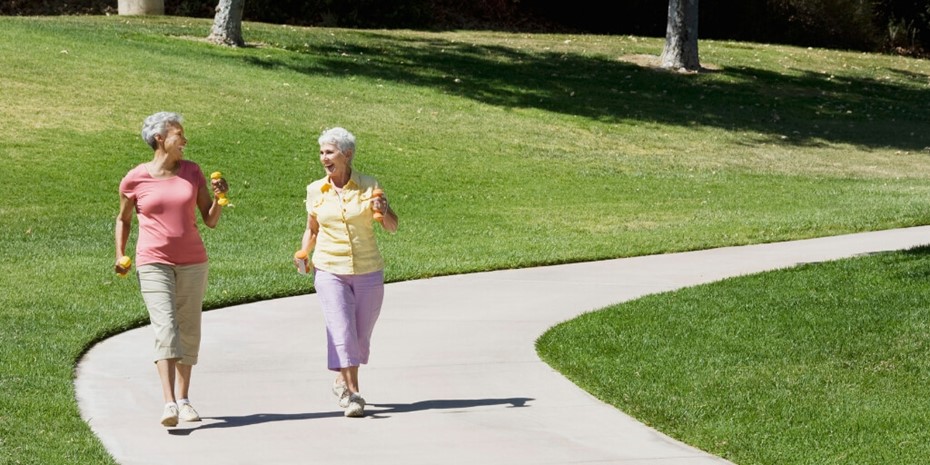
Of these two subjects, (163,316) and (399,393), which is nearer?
(163,316)

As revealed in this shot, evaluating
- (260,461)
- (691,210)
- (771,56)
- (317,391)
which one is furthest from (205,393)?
(771,56)

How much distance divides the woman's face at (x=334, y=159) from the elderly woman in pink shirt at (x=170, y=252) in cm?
59

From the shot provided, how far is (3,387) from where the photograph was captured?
7.98 metres

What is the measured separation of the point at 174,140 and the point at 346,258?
45.4 inches

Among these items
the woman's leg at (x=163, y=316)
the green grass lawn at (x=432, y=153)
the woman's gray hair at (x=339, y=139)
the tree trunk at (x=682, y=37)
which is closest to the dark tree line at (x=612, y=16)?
the green grass lawn at (x=432, y=153)

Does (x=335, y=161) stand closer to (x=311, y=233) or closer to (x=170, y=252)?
(x=311, y=233)

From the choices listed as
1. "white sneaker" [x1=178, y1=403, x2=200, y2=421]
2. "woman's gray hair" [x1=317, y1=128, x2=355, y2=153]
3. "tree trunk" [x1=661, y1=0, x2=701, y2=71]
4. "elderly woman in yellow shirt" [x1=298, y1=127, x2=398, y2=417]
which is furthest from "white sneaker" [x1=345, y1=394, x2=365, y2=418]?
"tree trunk" [x1=661, y1=0, x2=701, y2=71]

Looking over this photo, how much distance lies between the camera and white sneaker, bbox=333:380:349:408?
308 inches

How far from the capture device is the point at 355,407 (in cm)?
771

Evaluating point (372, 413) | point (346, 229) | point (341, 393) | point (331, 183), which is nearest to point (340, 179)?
point (331, 183)

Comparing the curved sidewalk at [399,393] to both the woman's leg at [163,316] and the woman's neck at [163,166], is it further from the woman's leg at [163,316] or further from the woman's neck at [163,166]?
the woman's neck at [163,166]

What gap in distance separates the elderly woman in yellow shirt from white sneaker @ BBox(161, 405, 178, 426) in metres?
0.95

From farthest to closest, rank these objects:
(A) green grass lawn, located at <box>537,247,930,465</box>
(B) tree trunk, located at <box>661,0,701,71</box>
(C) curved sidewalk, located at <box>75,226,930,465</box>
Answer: (B) tree trunk, located at <box>661,0,701,71</box>
(A) green grass lawn, located at <box>537,247,930,465</box>
(C) curved sidewalk, located at <box>75,226,930,465</box>

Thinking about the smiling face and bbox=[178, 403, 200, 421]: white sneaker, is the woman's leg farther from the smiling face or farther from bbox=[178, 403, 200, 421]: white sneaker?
the smiling face
